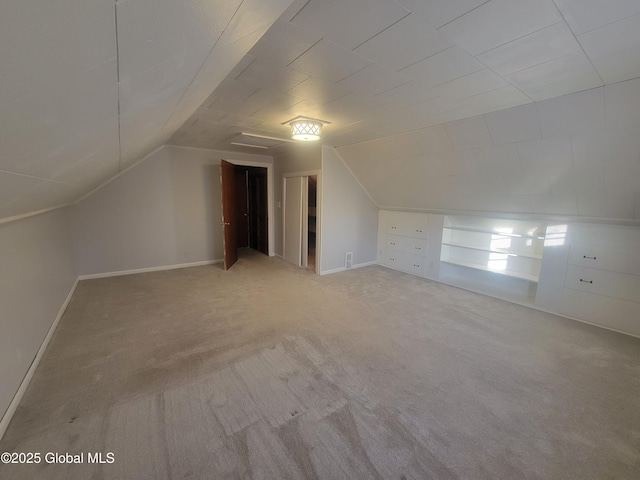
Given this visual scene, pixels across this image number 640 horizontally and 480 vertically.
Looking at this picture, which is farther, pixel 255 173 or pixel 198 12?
pixel 255 173

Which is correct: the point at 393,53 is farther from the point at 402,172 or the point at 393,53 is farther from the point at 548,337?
the point at 548,337

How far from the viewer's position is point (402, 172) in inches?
156

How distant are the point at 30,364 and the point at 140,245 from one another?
8.89ft

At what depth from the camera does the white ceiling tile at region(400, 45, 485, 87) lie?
155 centimetres

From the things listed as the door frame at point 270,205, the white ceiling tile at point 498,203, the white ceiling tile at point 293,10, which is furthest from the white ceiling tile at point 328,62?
the door frame at point 270,205

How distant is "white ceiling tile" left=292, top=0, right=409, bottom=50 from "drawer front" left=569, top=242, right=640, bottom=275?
3.29 meters

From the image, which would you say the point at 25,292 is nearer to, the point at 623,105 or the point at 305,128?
the point at 305,128

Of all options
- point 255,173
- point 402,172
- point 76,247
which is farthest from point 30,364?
point 255,173

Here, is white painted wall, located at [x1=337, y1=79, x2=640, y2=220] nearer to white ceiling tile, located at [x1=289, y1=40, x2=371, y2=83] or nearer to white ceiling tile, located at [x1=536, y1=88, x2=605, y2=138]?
white ceiling tile, located at [x1=536, y1=88, x2=605, y2=138]

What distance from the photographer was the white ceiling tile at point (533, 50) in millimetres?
1345

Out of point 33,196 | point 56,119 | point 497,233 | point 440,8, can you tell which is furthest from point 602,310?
point 33,196

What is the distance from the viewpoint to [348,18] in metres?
1.25

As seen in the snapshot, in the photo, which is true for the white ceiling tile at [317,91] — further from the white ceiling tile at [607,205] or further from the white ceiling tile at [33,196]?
the white ceiling tile at [607,205]

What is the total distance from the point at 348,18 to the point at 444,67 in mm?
792
